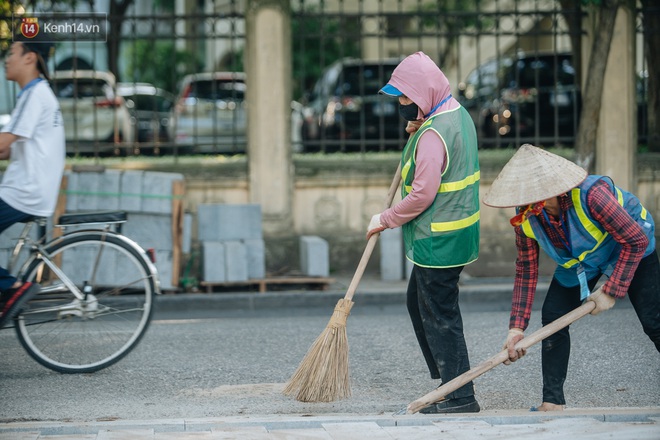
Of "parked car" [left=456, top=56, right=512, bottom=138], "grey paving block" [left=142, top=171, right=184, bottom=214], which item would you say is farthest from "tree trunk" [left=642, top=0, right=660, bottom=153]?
"grey paving block" [left=142, top=171, right=184, bottom=214]

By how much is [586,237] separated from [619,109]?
268 inches

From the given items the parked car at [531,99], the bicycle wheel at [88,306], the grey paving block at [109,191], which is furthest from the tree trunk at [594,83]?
the bicycle wheel at [88,306]

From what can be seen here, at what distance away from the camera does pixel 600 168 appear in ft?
37.4

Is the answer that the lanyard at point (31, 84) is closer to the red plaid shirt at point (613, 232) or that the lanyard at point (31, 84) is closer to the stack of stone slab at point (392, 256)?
the red plaid shirt at point (613, 232)

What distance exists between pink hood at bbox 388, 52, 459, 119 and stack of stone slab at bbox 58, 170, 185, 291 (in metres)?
4.81

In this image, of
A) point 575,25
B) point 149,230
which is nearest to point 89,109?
point 149,230

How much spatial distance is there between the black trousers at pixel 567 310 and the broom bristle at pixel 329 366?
1039 mm

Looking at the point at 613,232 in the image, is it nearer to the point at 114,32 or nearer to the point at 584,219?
the point at 584,219

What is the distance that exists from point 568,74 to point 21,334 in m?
9.36

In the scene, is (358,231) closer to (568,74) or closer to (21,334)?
(568,74)

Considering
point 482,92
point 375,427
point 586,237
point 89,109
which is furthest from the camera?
point 89,109

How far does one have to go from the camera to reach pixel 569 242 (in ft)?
16.5

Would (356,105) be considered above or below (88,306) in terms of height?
above

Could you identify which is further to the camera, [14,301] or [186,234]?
[186,234]
